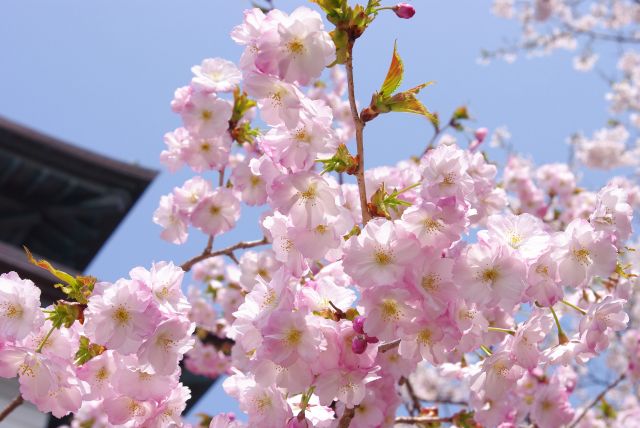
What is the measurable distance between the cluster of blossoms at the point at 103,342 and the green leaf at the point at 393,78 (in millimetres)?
686

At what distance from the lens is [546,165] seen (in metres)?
5.63

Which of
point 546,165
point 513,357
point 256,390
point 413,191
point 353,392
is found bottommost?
point 256,390

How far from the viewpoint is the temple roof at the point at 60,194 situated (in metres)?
7.40

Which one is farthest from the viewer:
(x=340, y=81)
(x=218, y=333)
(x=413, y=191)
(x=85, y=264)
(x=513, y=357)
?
(x=85, y=264)

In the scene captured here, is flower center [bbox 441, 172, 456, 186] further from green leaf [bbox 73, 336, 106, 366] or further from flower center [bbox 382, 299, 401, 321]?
green leaf [bbox 73, 336, 106, 366]

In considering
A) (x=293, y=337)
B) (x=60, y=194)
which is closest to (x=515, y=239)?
(x=293, y=337)

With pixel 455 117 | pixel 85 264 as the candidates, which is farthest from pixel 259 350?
pixel 85 264

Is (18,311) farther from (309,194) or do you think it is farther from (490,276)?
(490,276)

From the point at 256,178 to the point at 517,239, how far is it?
122cm

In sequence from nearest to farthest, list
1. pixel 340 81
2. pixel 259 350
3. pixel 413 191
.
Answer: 1. pixel 259 350
2. pixel 413 191
3. pixel 340 81

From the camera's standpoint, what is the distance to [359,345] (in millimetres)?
1400

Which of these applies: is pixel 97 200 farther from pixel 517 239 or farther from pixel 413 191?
pixel 517 239

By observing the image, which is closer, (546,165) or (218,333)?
(218,333)

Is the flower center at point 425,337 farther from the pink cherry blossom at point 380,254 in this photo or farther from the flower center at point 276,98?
the flower center at point 276,98
